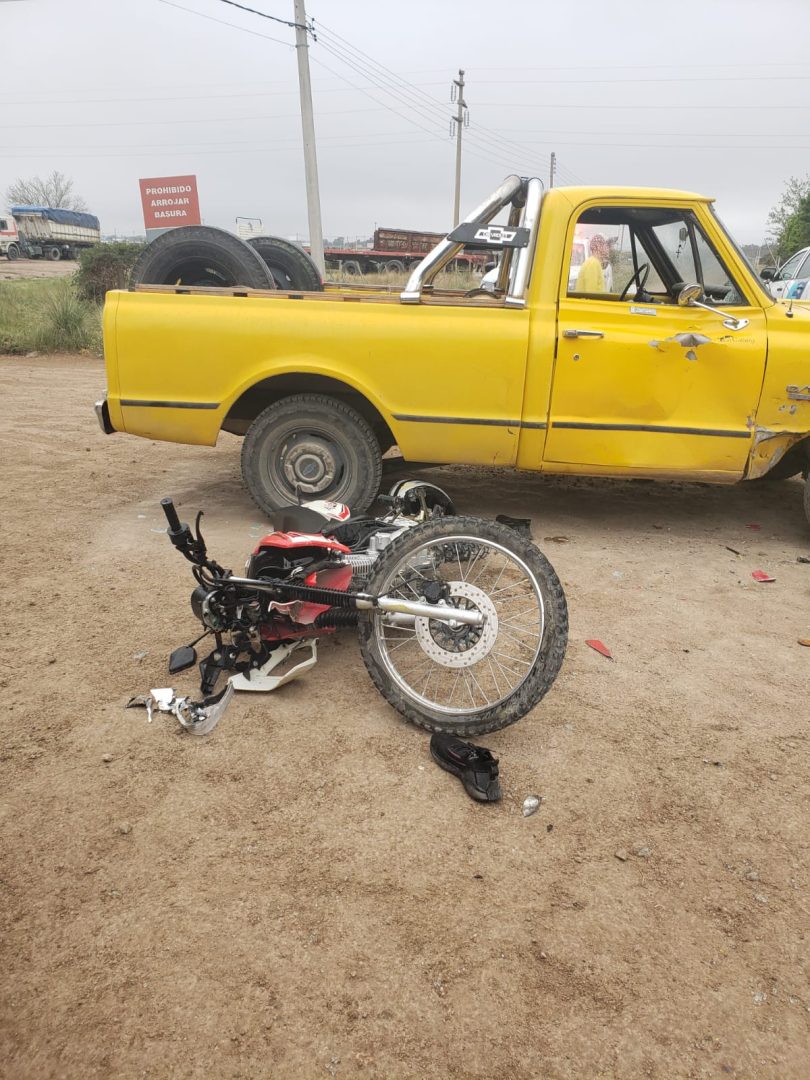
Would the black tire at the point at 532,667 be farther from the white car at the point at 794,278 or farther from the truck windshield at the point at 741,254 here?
the white car at the point at 794,278

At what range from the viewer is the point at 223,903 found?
6.64 ft

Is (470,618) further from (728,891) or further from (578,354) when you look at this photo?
(578,354)

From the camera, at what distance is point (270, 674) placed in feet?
10.2

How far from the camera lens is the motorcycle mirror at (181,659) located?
121 inches

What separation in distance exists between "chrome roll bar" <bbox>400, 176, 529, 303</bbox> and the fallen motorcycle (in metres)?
1.67

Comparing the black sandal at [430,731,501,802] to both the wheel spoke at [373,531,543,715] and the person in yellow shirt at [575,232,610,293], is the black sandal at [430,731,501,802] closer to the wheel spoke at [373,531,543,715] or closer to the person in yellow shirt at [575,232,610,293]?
the wheel spoke at [373,531,543,715]

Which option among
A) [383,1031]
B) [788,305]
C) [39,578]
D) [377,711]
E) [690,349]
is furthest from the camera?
[788,305]

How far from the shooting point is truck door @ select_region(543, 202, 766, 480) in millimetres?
4316

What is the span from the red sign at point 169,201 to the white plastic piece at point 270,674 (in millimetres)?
12056

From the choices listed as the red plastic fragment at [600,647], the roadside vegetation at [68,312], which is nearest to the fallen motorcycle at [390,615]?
the red plastic fragment at [600,647]

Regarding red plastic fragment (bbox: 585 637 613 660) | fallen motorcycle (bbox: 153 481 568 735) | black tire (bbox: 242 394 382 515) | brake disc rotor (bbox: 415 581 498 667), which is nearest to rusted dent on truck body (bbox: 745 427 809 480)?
red plastic fragment (bbox: 585 637 613 660)

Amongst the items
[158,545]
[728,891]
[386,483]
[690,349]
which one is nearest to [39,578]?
[158,545]

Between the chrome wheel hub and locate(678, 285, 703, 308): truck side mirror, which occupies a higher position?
locate(678, 285, 703, 308): truck side mirror

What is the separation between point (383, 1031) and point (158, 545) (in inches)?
133
